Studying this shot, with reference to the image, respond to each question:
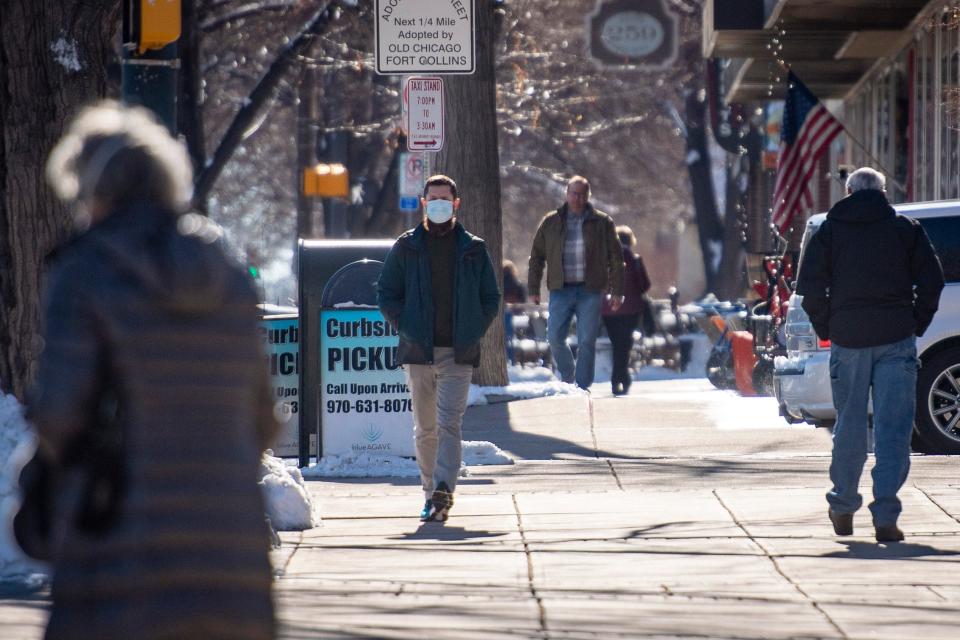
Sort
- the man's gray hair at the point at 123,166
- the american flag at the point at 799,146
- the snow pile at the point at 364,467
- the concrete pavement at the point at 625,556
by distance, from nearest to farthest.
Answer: the man's gray hair at the point at 123,166 → the concrete pavement at the point at 625,556 → the snow pile at the point at 364,467 → the american flag at the point at 799,146

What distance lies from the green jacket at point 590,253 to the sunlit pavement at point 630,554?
300 cm

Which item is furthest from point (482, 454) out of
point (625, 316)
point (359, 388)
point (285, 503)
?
point (625, 316)

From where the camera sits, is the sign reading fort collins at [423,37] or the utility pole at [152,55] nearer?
the utility pole at [152,55]

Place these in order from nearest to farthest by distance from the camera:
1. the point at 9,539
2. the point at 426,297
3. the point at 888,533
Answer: the point at 9,539
the point at 888,533
the point at 426,297

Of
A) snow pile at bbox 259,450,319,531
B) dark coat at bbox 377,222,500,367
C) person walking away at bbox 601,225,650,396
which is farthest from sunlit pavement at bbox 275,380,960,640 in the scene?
person walking away at bbox 601,225,650,396

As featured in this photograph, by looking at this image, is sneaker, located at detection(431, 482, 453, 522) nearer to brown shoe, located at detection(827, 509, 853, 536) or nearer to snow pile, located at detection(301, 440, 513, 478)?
brown shoe, located at detection(827, 509, 853, 536)

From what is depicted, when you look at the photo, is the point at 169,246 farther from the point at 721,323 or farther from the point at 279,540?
the point at 721,323

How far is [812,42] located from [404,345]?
14111 mm

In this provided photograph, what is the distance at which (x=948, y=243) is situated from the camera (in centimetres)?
1243

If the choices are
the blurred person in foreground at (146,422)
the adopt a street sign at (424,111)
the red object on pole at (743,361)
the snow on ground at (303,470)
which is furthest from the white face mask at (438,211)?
the red object on pole at (743,361)

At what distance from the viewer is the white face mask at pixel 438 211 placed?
9469 mm

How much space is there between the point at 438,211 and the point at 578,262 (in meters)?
6.58

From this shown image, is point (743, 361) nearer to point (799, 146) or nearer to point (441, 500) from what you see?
point (799, 146)

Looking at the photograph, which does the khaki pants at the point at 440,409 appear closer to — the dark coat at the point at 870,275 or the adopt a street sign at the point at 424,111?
the dark coat at the point at 870,275
